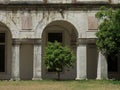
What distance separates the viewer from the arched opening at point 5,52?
1308 inches

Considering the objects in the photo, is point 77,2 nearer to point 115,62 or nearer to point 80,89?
point 115,62

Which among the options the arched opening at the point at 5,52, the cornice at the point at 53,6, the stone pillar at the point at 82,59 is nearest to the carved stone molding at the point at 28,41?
the cornice at the point at 53,6

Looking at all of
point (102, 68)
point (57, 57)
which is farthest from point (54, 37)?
point (102, 68)

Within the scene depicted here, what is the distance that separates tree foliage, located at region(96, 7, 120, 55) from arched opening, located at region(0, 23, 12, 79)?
697 centimetres

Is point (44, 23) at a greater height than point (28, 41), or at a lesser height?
greater

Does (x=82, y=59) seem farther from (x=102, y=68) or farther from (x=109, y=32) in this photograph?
(x=109, y=32)

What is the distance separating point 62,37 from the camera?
33719 mm

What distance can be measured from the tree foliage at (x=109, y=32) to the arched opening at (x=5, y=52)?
22.9 ft

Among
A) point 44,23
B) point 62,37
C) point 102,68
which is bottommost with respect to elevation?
point 102,68

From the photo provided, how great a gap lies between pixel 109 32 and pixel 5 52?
8122 mm

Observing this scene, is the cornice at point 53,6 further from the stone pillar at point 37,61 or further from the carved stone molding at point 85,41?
the stone pillar at point 37,61

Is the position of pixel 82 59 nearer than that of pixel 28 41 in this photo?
No

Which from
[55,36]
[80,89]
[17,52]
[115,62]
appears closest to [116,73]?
[115,62]

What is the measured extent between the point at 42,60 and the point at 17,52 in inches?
76.3
